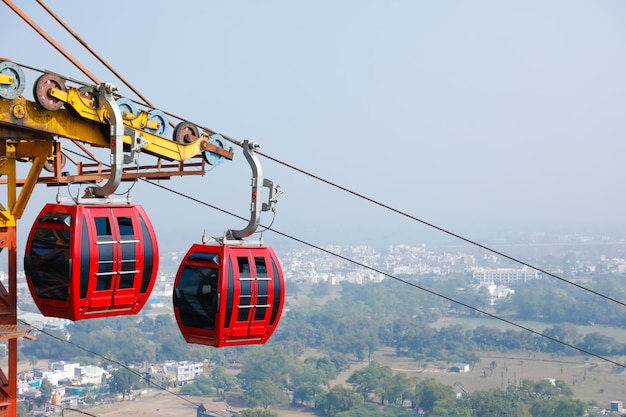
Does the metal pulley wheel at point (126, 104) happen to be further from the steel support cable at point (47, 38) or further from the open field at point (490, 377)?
the open field at point (490, 377)

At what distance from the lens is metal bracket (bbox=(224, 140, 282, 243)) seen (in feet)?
Answer: 32.0

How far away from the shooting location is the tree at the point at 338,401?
85250mm

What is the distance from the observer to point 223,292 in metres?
9.48

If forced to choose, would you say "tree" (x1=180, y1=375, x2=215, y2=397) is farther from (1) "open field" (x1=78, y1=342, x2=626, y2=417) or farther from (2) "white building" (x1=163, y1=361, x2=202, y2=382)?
(2) "white building" (x1=163, y1=361, x2=202, y2=382)

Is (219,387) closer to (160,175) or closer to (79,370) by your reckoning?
(79,370)

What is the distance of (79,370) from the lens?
100 meters

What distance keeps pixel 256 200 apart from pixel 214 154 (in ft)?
4.46

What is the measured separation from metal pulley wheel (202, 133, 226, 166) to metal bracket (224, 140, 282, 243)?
3.36ft

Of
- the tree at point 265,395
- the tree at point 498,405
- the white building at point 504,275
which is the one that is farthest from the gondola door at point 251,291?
the white building at point 504,275

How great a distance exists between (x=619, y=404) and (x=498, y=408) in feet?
29.5

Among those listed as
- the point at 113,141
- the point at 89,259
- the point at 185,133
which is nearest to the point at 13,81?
the point at 113,141

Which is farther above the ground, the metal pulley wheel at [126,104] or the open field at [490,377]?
the metal pulley wheel at [126,104]

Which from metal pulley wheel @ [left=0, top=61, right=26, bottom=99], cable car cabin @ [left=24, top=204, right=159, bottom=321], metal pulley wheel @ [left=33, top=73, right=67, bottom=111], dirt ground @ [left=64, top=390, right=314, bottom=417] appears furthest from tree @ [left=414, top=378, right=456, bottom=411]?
metal pulley wheel @ [left=0, top=61, right=26, bottom=99]

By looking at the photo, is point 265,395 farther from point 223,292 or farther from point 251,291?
point 223,292
